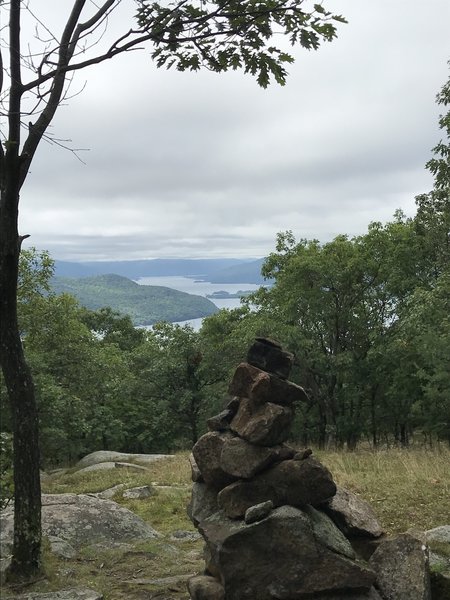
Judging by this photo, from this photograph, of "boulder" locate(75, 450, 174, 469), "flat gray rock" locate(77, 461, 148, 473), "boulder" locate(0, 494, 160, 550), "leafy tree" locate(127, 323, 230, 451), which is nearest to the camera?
"boulder" locate(0, 494, 160, 550)

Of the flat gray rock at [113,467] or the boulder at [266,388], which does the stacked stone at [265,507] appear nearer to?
the boulder at [266,388]

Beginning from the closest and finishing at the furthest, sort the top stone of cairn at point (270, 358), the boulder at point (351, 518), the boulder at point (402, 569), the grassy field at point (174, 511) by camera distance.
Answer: the boulder at point (402, 569) → the boulder at point (351, 518) → the grassy field at point (174, 511) → the top stone of cairn at point (270, 358)

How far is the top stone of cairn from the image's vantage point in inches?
331

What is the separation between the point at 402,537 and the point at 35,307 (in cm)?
2300

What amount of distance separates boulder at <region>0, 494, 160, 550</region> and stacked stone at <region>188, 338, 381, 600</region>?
298 centimetres

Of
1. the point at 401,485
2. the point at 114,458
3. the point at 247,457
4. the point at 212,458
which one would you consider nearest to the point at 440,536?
the point at 247,457

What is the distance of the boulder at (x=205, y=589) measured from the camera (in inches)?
278

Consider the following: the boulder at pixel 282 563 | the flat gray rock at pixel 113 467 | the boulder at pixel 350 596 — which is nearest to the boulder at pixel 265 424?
the boulder at pixel 282 563

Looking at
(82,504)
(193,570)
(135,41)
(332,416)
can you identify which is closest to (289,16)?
(135,41)

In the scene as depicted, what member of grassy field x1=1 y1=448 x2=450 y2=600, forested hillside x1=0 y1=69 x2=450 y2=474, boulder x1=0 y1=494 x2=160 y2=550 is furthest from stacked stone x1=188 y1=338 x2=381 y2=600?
forested hillside x1=0 y1=69 x2=450 y2=474

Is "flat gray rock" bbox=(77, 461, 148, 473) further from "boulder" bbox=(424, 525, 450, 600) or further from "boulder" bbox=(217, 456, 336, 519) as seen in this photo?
"boulder" bbox=(217, 456, 336, 519)

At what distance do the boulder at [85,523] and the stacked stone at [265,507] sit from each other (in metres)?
2.98

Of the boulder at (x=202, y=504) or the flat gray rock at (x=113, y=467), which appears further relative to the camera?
the flat gray rock at (x=113, y=467)

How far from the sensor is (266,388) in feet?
26.5
